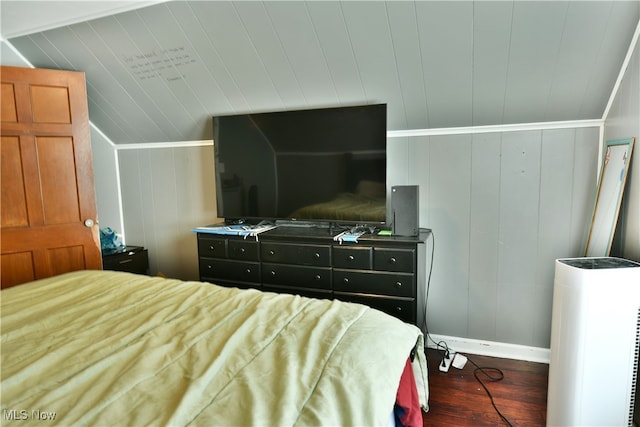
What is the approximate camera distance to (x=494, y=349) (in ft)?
8.78

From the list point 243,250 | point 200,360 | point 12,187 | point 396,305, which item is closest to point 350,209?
point 396,305

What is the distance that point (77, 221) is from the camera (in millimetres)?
2785

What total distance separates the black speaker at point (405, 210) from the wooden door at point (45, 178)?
2.25 meters

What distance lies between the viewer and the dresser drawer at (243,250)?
2709mm

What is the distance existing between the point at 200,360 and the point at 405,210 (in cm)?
163

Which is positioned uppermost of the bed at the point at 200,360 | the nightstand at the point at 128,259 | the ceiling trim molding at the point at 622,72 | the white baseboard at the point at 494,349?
the ceiling trim molding at the point at 622,72

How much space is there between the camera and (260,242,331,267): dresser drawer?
8.26ft

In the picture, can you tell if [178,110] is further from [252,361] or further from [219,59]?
[252,361]

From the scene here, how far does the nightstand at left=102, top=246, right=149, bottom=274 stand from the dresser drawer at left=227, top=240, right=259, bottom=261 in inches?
48.1

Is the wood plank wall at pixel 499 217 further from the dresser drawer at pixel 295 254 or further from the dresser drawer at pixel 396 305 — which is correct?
the dresser drawer at pixel 295 254

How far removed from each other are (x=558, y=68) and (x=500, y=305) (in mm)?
1572

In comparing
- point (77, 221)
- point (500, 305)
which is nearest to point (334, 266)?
point (500, 305)

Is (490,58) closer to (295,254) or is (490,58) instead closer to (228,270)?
(295,254)

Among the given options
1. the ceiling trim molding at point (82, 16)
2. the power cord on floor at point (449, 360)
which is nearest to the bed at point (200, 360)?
the power cord on floor at point (449, 360)
